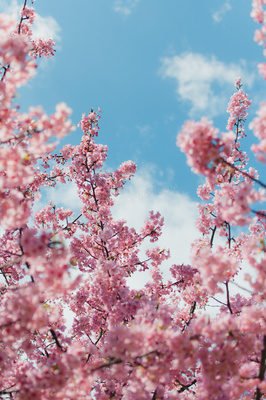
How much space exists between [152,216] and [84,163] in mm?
2958

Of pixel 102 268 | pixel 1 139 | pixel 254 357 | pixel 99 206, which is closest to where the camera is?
pixel 1 139

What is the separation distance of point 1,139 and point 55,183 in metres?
6.43

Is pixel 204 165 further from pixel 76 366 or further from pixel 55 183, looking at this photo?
pixel 55 183

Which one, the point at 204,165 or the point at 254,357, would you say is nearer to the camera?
the point at 204,165

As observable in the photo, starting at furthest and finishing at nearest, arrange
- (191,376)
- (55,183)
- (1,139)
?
(55,183) → (191,376) → (1,139)

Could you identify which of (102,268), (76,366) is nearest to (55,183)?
(102,268)

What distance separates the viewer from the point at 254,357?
649 cm

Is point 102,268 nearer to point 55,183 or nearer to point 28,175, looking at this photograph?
point 28,175

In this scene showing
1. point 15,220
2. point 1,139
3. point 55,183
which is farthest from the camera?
point 55,183

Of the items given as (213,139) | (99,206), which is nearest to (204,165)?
(213,139)

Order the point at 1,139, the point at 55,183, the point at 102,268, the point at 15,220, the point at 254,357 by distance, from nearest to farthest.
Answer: the point at 15,220 < the point at 1,139 < the point at 254,357 < the point at 102,268 < the point at 55,183

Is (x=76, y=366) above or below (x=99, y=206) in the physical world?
below

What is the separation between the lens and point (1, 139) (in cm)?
458

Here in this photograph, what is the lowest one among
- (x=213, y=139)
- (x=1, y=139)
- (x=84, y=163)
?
(x=213, y=139)
